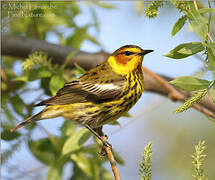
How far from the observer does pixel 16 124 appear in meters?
3.10

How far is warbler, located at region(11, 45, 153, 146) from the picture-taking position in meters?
3.10

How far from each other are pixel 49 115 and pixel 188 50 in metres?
1.82

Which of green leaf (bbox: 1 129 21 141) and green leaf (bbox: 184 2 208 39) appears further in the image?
green leaf (bbox: 1 129 21 141)

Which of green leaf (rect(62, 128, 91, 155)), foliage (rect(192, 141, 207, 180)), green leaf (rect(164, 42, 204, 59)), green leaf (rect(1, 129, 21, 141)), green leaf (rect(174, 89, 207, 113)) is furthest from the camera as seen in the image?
green leaf (rect(1, 129, 21, 141))

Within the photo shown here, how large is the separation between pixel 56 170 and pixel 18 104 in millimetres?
764

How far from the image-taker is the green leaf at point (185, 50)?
161 centimetres

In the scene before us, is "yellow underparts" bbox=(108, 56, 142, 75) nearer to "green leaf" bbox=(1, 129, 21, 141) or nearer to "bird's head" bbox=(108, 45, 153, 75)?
"bird's head" bbox=(108, 45, 153, 75)

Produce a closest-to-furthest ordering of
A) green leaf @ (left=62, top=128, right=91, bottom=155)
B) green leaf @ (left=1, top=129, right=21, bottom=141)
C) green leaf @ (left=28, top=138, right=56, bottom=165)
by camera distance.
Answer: green leaf @ (left=62, top=128, right=91, bottom=155)
green leaf @ (left=1, top=129, right=21, bottom=141)
green leaf @ (left=28, top=138, right=56, bottom=165)

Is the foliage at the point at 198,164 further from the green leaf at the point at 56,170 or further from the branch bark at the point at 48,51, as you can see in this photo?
the branch bark at the point at 48,51

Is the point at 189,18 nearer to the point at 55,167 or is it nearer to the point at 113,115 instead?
the point at 113,115

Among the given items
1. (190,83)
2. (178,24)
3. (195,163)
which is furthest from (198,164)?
(178,24)

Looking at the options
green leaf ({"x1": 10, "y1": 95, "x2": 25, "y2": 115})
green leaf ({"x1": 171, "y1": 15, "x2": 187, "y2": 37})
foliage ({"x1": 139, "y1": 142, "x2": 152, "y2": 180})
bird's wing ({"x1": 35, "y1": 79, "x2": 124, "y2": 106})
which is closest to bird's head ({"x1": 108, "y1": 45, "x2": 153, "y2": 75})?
bird's wing ({"x1": 35, "y1": 79, "x2": 124, "y2": 106})

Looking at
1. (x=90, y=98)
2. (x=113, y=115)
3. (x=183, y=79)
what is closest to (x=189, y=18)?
(x=183, y=79)

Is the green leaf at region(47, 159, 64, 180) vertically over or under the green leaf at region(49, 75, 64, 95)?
under
